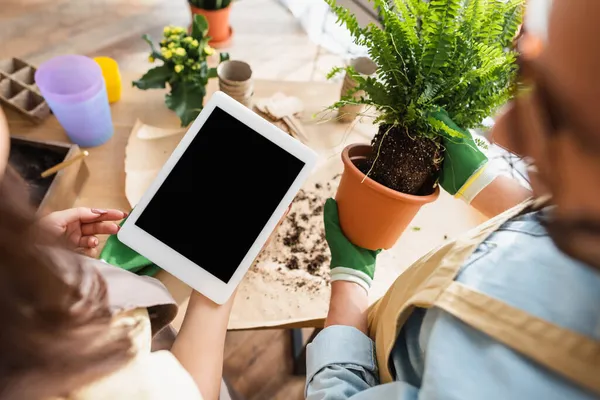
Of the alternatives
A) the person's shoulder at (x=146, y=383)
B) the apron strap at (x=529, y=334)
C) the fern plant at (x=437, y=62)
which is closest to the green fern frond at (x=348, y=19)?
the fern plant at (x=437, y=62)

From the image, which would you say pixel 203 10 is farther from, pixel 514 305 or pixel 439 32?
pixel 514 305

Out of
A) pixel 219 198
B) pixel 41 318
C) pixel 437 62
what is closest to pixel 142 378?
pixel 41 318

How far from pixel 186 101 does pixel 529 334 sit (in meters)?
0.77

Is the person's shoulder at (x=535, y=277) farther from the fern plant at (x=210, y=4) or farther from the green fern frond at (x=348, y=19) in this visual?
the fern plant at (x=210, y=4)

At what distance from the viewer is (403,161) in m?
0.61

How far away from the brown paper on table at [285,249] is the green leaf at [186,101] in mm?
44

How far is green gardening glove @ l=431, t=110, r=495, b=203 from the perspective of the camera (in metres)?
0.64

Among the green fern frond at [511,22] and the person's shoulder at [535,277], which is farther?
the green fern frond at [511,22]

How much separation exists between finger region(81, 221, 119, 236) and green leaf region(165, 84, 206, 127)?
0.98 ft

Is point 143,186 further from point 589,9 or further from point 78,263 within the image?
point 589,9

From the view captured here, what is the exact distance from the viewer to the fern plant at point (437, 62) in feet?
1.75

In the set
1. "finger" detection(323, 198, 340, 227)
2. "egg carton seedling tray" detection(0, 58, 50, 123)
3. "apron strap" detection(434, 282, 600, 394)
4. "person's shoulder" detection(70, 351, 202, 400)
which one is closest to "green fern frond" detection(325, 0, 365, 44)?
"finger" detection(323, 198, 340, 227)

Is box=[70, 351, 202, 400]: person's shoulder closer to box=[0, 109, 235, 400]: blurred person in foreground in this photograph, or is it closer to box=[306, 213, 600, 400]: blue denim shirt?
box=[0, 109, 235, 400]: blurred person in foreground

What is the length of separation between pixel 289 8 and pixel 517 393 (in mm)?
1430
